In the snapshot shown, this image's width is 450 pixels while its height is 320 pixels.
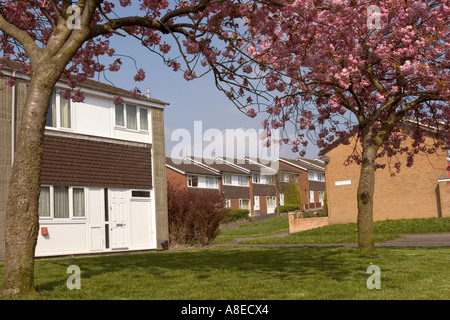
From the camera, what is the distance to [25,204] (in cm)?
672

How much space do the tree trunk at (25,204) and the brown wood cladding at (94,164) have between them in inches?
488

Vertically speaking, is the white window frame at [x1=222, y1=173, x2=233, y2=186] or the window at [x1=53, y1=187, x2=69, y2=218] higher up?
the white window frame at [x1=222, y1=173, x2=233, y2=186]

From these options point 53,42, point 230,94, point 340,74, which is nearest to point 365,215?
point 340,74

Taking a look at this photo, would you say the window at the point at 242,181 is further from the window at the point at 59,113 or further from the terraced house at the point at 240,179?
the window at the point at 59,113

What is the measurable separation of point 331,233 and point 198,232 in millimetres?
10737

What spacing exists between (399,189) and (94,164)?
20.9 meters

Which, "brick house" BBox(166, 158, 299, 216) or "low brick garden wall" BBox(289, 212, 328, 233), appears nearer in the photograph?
"low brick garden wall" BBox(289, 212, 328, 233)

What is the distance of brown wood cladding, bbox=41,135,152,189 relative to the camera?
19.4 metres

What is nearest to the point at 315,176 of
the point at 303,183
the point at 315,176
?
the point at 315,176

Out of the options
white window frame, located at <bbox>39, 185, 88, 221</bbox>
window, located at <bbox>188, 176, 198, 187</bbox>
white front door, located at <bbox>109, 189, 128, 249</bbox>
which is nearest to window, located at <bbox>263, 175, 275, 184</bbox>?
window, located at <bbox>188, 176, 198, 187</bbox>

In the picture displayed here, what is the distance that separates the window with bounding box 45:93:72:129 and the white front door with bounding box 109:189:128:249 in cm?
344

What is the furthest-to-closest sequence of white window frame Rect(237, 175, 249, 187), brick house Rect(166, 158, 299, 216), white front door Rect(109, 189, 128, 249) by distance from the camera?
white window frame Rect(237, 175, 249, 187), brick house Rect(166, 158, 299, 216), white front door Rect(109, 189, 128, 249)

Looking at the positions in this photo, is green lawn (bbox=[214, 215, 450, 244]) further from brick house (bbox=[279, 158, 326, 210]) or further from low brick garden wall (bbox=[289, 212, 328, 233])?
brick house (bbox=[279, 158, 326, 210])

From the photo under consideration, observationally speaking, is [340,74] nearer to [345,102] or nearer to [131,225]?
[345,102]
